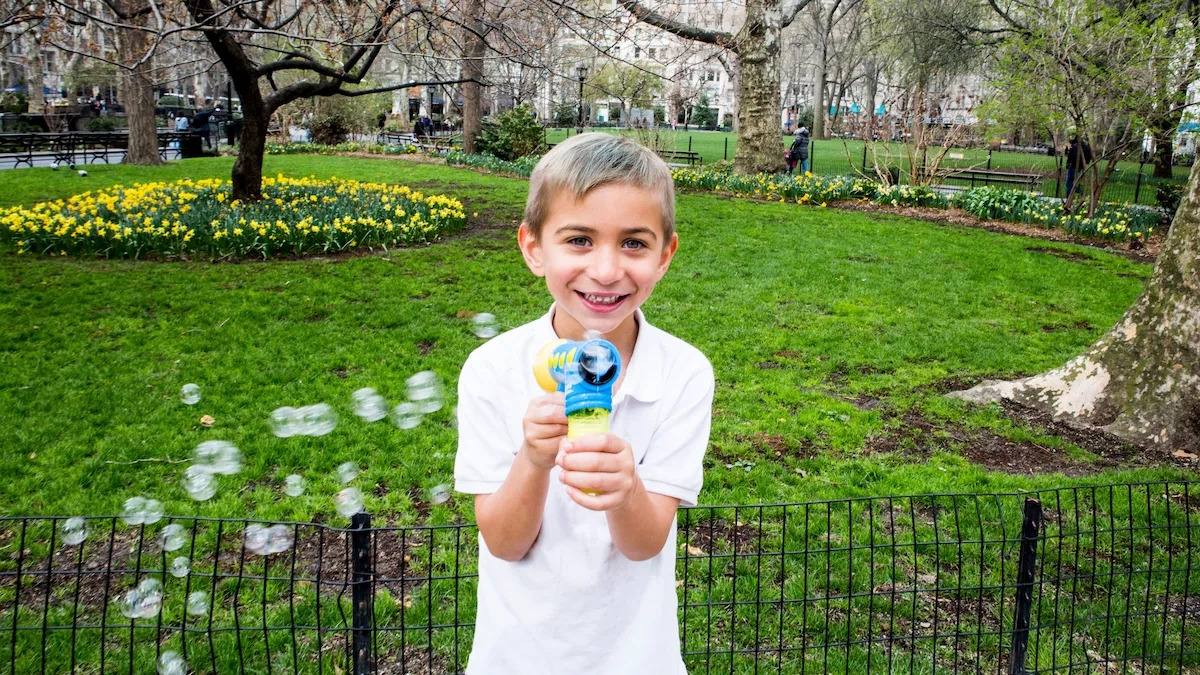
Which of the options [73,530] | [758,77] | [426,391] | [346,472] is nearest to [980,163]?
[758,77]

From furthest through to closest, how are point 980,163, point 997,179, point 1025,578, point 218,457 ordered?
point 980,163
point 997,179
point 218,457
point 1025,578

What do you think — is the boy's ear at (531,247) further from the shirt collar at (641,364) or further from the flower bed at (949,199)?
the flower bed at (949,199)

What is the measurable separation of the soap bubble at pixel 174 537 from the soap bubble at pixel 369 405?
164 centimetres

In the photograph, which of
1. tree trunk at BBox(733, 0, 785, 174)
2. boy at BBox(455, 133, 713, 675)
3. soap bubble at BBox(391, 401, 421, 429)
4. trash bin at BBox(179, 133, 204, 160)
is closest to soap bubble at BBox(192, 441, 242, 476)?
soap bubble at BBox(391, 401, 421, 429)

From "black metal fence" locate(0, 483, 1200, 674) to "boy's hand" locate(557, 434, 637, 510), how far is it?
5.20 feet

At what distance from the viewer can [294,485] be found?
15.3 ft

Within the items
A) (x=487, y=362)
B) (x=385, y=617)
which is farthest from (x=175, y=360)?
(x=487, y=362)

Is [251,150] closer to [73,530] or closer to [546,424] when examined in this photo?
→ [73,530]

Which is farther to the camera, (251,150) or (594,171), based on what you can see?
(251,150)

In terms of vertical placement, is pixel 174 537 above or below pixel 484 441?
below

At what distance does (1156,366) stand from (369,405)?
514 cm

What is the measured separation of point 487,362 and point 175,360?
5.91m

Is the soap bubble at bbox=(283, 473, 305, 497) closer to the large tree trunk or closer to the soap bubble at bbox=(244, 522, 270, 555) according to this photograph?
the soap bubble at bbox=(244, 522, 270, 555)

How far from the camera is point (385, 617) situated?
11.8 ft
